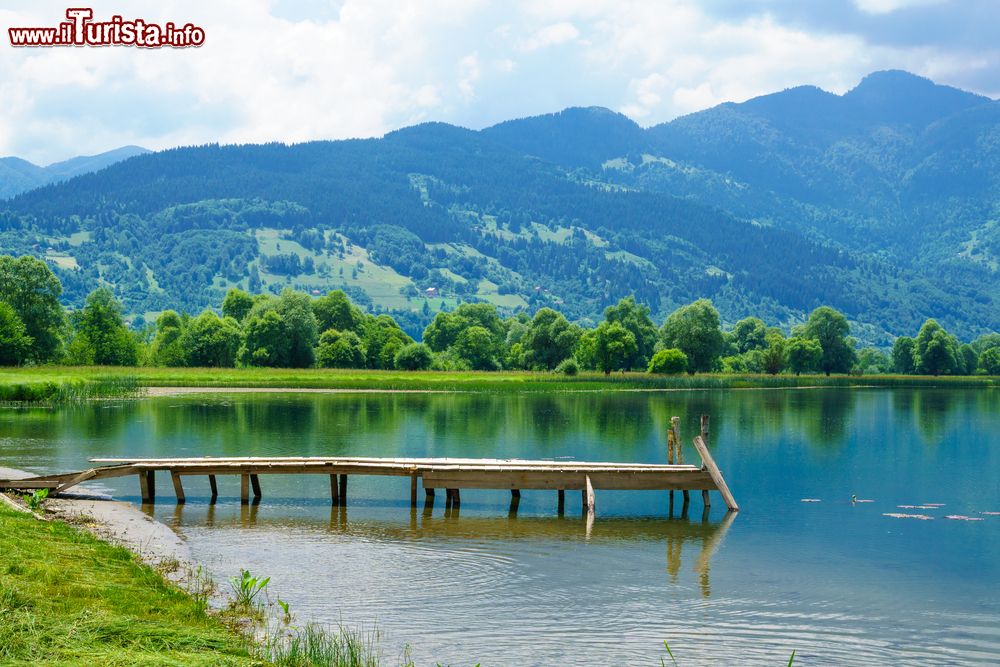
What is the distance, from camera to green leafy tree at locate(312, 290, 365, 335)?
157875mm

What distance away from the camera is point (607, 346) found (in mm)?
129875

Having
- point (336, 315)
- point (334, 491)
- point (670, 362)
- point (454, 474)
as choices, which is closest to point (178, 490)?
point (334, 491)

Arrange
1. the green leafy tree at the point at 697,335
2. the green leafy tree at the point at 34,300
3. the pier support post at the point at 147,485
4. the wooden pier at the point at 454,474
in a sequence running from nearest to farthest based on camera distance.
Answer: the wooden pier at the point at 454,474
the pier support post at the point at 147,485
the green leafy tree at the point at 34,300
the green leafy tree at the point at 697,335

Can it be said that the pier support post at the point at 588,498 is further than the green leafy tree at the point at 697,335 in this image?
No

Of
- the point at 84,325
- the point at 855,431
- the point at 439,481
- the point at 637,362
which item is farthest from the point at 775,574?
the point at 637,362

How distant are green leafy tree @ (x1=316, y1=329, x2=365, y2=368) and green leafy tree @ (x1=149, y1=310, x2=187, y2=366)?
1799 cm

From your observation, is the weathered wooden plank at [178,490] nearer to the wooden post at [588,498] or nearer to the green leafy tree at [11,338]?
the wooden post at [588,498]

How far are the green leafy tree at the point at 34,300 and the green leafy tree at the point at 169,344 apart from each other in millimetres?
26627

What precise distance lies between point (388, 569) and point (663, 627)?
278 inches

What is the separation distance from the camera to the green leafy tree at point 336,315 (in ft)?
518

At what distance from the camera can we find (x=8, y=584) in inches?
626

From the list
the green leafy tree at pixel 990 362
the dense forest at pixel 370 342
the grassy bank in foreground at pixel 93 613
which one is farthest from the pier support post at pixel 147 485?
the green leafy tree at pixel 990 362

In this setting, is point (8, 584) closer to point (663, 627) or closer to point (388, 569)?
point (388, 569)

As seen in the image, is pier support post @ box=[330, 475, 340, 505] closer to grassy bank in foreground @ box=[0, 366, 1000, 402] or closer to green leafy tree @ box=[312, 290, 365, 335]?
grassy bank in foreground @ box=[0, 366, 1000, 402]
